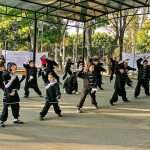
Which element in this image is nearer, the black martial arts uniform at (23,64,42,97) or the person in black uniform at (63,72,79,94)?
the black martial arts uniform at (23,64,42,97)

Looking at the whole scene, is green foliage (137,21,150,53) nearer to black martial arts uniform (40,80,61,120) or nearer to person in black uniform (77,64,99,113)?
person in black uniform (77,64,99,113)

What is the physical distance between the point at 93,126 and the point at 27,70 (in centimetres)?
740

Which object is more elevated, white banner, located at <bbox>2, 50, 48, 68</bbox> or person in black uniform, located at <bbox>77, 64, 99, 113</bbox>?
white banner, located at <bbox>2, 50, 48, 68</bbox>

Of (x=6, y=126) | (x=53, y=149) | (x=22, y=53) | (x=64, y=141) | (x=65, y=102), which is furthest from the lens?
(x=22, y=53)

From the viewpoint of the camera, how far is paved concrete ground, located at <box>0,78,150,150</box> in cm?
1030

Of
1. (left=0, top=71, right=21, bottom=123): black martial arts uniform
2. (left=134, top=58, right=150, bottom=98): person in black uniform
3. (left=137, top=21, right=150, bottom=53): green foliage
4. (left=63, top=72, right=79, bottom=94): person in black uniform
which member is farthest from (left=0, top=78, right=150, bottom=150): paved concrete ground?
(left=137, top=21, right=150, bottom=53): green foliage

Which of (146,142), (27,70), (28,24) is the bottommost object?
(146,142)

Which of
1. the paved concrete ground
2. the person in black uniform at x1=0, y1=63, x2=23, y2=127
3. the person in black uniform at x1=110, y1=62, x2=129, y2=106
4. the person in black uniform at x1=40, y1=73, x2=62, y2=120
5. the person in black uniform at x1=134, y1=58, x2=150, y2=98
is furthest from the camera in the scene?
the person in black uniform at x1=134, y1=58, x2=150, y2=98

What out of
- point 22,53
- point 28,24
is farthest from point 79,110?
point 28,24

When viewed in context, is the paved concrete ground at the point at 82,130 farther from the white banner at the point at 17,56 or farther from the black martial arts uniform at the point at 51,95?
the white banner at the point at 17,56

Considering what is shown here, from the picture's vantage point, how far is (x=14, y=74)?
12.5 metres

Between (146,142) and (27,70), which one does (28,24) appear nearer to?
(27,70)

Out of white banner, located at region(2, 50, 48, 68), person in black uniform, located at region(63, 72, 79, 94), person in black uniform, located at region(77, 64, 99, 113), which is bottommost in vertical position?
person in black uniform, located at region(63, 72, 79, 94)

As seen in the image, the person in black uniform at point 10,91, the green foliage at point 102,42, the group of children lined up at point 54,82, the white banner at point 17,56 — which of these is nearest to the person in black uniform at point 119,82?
the group of children lined up at point 54,82
